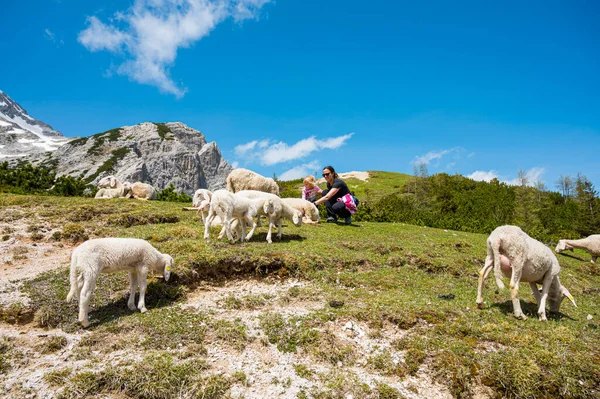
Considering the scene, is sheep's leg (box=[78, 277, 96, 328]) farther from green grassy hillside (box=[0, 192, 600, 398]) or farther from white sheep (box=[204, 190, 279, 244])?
white sheep (box=[204, 190, 279, 244])

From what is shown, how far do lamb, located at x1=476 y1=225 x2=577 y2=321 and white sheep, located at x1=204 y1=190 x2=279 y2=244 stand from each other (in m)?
7.88

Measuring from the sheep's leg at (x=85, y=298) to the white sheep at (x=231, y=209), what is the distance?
16.2ft

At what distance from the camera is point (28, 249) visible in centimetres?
1234

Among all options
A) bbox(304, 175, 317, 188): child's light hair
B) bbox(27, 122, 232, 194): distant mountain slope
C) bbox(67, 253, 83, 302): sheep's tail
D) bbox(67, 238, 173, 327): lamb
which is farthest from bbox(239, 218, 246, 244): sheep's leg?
bbox(27, 122, 232, 194): distant mountain slope

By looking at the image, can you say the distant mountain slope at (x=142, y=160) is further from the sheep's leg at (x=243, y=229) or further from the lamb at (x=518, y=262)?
the lamb at (x=518, y=262)

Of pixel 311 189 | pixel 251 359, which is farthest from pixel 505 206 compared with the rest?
pixel 251 359

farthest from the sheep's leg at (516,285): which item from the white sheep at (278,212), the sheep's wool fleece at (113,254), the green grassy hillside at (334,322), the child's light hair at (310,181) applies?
the child's light hair at (310,181)

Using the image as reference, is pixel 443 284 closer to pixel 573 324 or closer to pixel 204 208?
pixel 573 324

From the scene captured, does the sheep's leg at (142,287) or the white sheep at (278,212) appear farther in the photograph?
the white sheep at (278,212)

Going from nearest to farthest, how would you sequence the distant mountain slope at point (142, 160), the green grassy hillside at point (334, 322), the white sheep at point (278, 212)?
the green grassy hillside at point (334, 322)
the white sheep at point (278, 212)
the distant mountain slope at point (142, 160)

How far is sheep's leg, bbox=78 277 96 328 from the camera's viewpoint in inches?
275

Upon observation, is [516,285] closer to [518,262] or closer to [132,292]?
[518,262]

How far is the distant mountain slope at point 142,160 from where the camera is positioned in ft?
313

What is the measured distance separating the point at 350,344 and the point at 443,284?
5465mm
